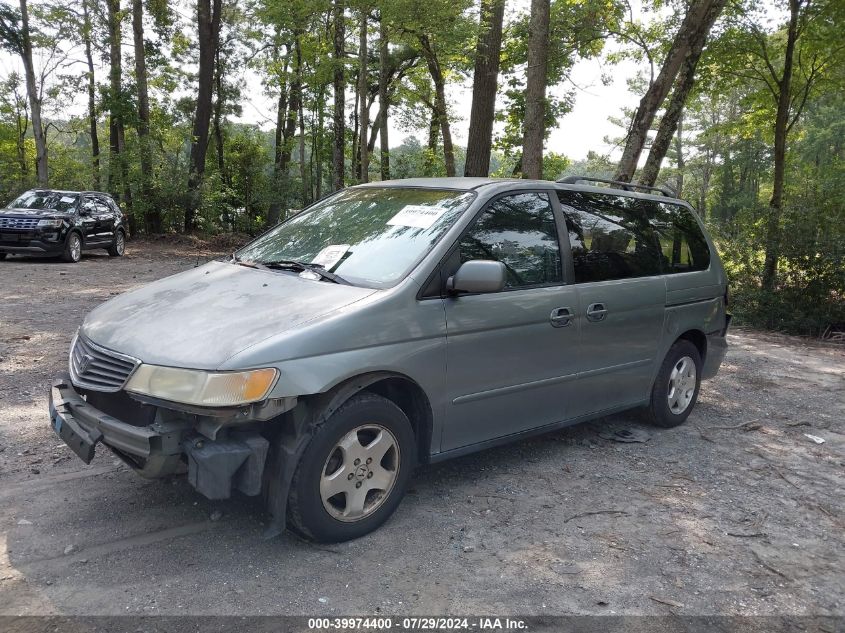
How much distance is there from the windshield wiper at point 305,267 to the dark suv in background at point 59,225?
1344 cm

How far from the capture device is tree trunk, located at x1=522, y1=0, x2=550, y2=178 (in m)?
10.8

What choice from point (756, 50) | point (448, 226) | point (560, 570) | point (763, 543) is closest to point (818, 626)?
point (763, 543)

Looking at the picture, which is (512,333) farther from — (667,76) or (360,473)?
(667,76)

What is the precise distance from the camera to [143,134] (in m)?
21.8

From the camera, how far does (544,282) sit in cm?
436

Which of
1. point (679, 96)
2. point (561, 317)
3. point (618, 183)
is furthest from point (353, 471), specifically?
point (679, 96)

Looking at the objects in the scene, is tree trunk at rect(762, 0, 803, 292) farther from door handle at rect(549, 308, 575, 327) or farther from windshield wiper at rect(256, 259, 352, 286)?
windshield wiper at rect(256, 259, 352, 286)

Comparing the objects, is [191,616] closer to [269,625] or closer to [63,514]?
[269,625]

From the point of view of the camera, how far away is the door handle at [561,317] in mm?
4324

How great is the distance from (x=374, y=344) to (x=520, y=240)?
1.41 m

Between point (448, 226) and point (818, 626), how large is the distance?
8.67ft

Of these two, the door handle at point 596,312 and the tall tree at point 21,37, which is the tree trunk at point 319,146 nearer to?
the tall tree at point 21,37

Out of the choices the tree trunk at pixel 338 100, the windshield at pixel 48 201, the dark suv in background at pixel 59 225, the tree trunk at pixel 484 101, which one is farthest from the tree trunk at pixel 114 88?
the tree trunk at pixel 484 101

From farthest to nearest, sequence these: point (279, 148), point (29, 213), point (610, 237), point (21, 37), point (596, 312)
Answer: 1. point (279, 148)
2. point (21, 37)
3. point (29, 213)
4. point (610, 237)
5. point (596, 312)
